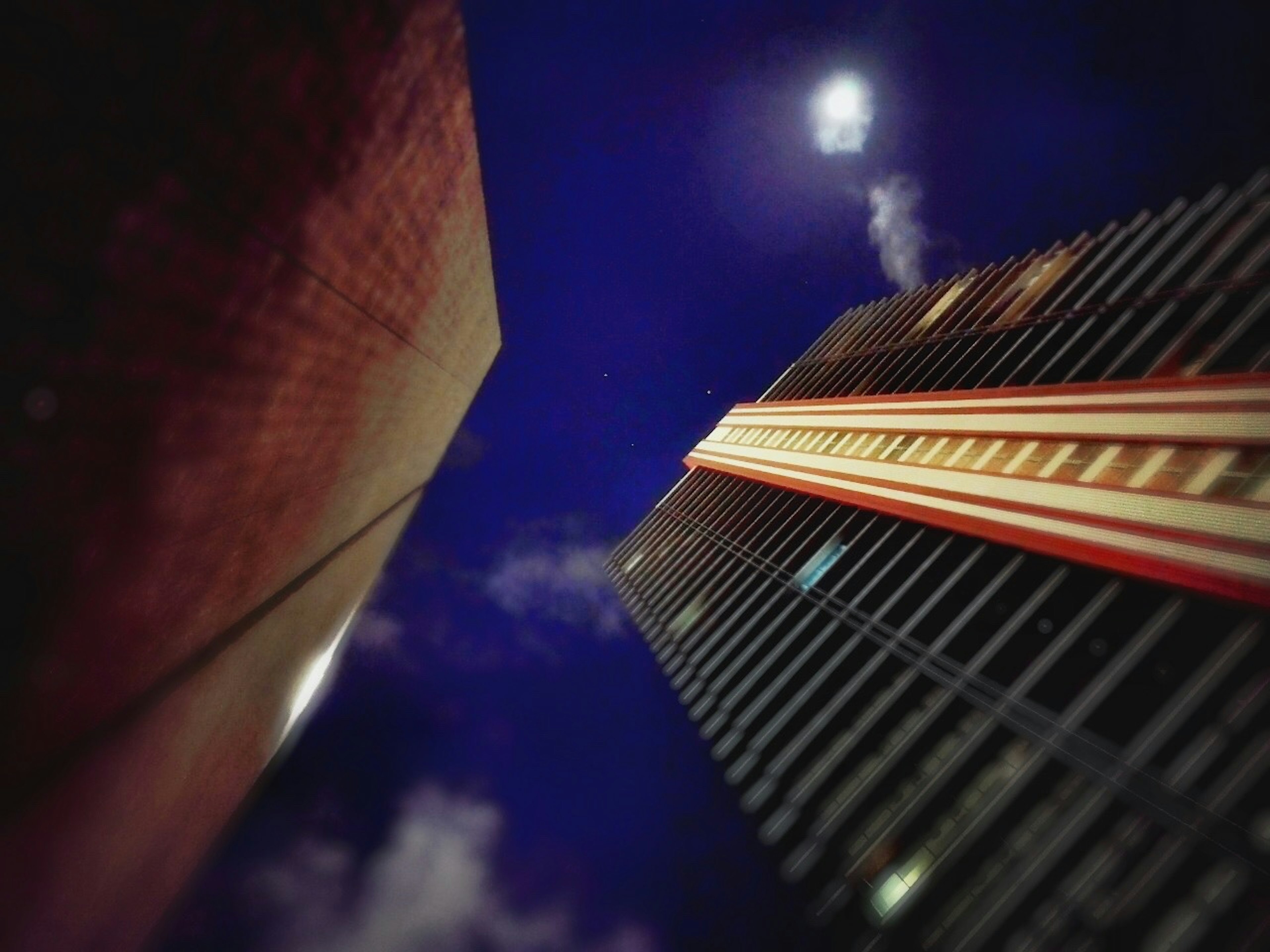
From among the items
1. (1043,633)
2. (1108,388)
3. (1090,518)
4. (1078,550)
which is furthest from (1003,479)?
(1043,633)

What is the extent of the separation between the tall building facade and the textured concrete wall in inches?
517

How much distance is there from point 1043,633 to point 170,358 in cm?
1501

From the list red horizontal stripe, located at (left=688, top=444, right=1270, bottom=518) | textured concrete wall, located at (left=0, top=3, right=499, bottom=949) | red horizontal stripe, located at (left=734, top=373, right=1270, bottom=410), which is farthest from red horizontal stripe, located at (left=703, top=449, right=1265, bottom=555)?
textured concrete wall, located at (left=0, top=3, right=499, bottom=949)

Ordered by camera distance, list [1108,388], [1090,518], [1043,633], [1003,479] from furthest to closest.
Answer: [1003,479]
[1108,388]
[1090,518]
[1043,633]

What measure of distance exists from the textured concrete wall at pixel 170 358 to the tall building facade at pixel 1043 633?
43.1 ft

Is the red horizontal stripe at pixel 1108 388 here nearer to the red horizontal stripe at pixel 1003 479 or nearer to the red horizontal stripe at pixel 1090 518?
the red horizontal stripe at pixel 1003 479

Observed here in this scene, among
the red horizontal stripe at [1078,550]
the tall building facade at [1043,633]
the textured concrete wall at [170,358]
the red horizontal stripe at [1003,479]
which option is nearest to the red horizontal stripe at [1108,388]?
the tall building facade at [1043,633]

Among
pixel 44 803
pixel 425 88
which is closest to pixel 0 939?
pixel 44 803

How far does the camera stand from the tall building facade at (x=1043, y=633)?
815cm

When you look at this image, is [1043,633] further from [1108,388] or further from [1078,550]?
[1108,388]

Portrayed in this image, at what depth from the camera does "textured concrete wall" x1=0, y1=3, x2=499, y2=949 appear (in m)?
5.95

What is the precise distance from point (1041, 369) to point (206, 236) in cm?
1935

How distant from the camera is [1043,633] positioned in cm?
1109

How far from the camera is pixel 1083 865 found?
27.8ft
